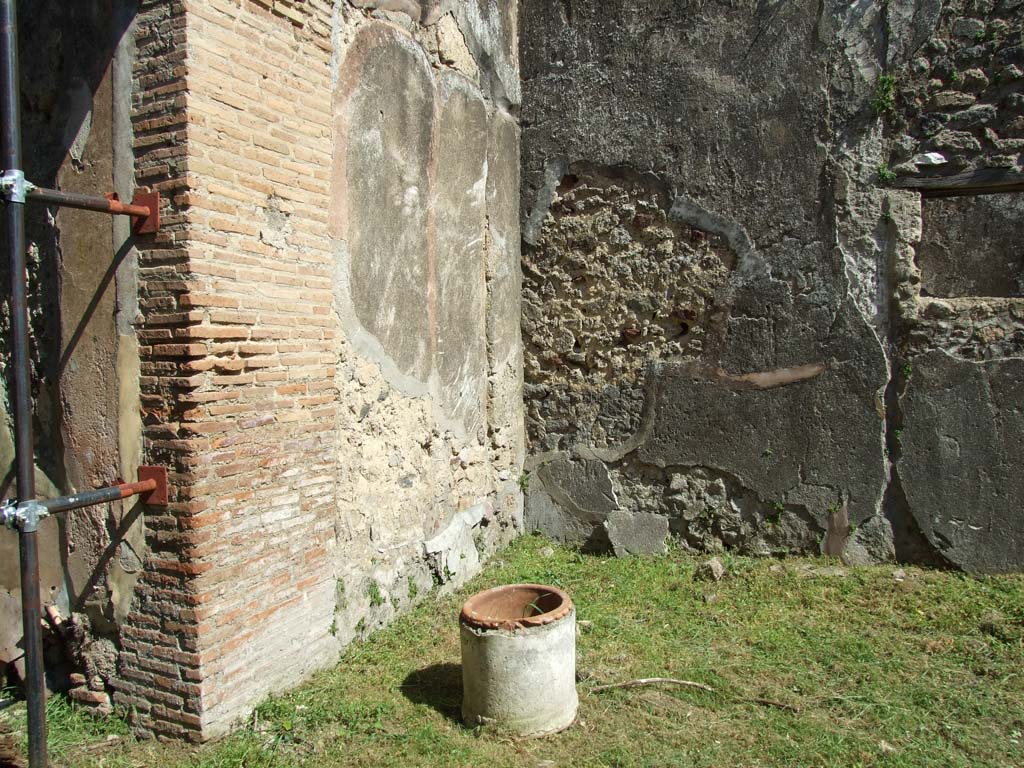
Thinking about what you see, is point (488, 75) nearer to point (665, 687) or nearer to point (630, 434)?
point (630, 434)

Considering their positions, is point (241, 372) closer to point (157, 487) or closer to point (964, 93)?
point (157, 487)

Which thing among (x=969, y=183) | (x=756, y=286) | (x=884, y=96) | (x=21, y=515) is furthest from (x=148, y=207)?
(x=969, y=183)

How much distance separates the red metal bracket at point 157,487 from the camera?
2984 mm

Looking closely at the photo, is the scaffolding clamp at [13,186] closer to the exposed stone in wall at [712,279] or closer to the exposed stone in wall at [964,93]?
the exposed stone in wall at [712,279]

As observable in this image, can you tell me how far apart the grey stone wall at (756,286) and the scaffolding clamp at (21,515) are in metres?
3.62

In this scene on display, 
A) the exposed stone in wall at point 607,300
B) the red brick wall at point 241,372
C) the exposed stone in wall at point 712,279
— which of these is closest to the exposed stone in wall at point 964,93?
the exposed stone in wall at point 712,279

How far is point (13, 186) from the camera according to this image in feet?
8.24

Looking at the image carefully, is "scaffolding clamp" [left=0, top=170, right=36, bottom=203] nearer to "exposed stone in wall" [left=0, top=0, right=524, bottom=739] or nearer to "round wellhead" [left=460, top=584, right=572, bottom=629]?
"exposed stone in wall" [left=0, top=0, right=524, bottom=739]

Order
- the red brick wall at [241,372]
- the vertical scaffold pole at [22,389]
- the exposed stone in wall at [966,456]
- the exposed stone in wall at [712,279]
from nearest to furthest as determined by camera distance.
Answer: the vertical scaffold pole at [22,389] < the red brick wall at [241,372] < the exposed stone in wall at [966,456] < the exposed stone in wall at [712,279]

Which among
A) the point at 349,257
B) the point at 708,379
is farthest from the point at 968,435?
the point at 349,257

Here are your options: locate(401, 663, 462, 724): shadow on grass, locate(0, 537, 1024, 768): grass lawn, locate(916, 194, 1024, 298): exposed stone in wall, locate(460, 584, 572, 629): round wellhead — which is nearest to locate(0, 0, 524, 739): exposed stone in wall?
locate(0, 537, 1024, 768): grass lawn

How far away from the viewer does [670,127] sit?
206 inches

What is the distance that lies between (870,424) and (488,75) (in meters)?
3.34

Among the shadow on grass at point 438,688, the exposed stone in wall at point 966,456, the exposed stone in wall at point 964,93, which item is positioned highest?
the exposed stone in wall at point 964,93
